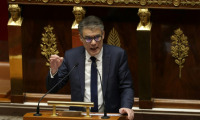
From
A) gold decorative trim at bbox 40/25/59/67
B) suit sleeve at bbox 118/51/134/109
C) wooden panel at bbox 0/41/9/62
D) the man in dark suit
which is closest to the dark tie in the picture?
the man in dark suit

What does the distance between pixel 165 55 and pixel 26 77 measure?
1.12 metres

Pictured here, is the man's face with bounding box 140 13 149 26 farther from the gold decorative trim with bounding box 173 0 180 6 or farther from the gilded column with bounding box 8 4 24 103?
the gilded column with bounding box 8 4 24 103

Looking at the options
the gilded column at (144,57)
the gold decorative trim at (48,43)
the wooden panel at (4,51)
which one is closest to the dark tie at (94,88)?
the gilded column at (144,57)

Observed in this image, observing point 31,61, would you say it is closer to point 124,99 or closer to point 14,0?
point 14,0

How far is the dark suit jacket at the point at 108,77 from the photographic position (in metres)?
2.22

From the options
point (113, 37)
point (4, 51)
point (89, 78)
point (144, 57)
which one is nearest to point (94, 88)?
point (89, 78)

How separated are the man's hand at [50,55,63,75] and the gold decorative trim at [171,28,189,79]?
1.30m

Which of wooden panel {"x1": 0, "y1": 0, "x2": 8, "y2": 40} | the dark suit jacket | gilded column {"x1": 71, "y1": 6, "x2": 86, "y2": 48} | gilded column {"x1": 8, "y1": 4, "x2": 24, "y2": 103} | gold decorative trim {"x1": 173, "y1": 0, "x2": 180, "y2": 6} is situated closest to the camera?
the dark suit jacket

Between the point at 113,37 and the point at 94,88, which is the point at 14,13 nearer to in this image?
the point at 113,37

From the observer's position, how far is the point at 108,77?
2.23m

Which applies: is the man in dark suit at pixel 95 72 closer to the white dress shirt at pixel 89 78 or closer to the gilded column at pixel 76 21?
the white dress shirt at pixel 89 78

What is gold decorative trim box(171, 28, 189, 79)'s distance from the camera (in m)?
3.21

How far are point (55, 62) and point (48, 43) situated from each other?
1.29m

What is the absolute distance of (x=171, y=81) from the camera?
10.8 feet
